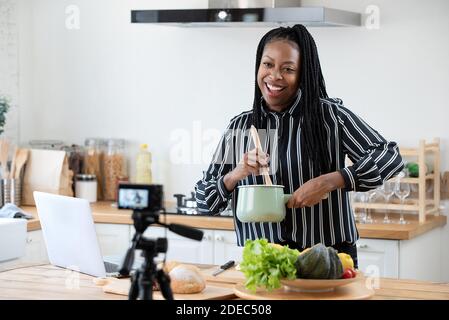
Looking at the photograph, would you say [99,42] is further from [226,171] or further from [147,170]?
[226,171]

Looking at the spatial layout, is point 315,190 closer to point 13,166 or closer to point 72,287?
point 72,287

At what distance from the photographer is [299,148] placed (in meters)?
2.79

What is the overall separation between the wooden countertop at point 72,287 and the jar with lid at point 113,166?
201cm

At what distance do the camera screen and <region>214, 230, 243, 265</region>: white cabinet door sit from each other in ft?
7.27

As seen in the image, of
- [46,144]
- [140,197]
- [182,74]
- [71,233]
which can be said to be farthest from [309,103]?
[46,144]

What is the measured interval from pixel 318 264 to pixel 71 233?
70 centimetres

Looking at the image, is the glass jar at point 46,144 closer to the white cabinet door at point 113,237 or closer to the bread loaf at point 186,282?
the white cabinet door at point 113,237

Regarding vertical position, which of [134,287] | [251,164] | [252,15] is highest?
[252,15]

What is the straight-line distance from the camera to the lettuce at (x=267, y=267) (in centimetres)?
218

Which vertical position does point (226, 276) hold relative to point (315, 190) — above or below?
below

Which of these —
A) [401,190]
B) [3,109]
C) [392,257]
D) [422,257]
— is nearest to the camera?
[392,257]

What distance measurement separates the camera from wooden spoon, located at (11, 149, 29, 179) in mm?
4562

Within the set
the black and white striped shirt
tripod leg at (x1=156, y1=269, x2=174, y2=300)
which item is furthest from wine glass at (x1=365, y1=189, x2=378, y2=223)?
tripod leg at (x1=156, y1=269, x2=174, y2=300)
